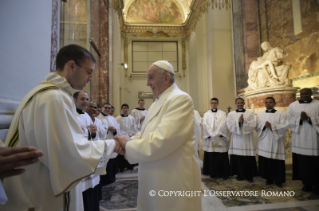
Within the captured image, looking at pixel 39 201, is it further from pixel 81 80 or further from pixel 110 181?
pixel 110 181

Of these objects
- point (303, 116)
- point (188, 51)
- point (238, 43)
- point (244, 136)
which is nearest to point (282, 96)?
point (303, 116)

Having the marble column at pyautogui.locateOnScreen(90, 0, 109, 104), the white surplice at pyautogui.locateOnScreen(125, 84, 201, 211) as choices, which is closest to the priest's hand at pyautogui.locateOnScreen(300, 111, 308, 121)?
the white surplice at pyautogui.locateOnScreen(125, 84, 201, 211)

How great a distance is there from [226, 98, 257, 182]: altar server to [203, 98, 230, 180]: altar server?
0.62ft

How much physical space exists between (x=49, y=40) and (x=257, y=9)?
10051 mm

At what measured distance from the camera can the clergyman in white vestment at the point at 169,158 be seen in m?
1.61

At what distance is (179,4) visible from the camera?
48.9 ft

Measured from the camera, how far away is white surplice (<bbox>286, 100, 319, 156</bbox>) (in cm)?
381

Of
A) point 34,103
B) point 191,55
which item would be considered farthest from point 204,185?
point 191,55

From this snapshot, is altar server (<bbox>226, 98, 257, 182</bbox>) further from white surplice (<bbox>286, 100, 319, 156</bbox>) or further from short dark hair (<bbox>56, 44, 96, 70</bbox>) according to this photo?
short dark hair (<bbox>56, 44, 96, 70</bbox>)

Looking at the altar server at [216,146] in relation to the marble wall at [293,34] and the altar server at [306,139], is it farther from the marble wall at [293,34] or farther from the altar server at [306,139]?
the marble wall at [293,34]

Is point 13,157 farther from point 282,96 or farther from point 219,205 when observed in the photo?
point 282,96

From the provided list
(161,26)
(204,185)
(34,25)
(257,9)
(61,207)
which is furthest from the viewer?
(161,26)

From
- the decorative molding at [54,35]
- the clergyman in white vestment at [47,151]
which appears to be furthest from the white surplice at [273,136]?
the decorative molding at [54,35]

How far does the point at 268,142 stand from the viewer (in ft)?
14.2
